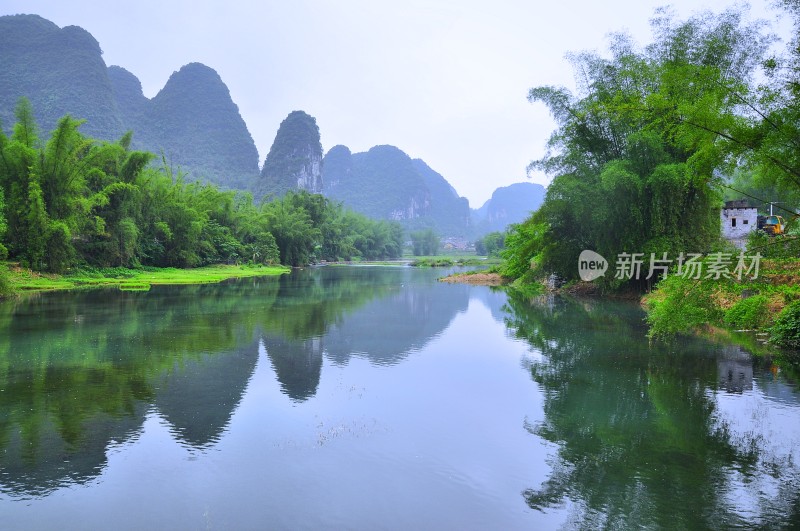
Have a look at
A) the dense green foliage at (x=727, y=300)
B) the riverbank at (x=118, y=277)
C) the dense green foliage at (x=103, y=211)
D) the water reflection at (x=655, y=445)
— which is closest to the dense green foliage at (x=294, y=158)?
the dense green foliage at (x=103, y=211)

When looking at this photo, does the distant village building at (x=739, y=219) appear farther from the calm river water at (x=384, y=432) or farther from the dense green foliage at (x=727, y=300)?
the calm river water at (x=384, y=432)

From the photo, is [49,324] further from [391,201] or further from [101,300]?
[391,201]

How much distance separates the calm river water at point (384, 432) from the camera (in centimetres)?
541

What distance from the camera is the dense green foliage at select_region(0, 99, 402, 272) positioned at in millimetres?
27172

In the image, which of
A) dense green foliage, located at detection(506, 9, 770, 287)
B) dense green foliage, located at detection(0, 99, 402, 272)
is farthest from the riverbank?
dense green foliage, located at detection(506, 9, 770, 287)

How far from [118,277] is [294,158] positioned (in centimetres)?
11187

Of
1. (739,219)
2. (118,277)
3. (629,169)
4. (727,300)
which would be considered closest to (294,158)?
(118,277)

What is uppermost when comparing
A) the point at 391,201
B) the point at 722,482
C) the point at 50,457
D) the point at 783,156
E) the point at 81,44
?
the point at 81,44

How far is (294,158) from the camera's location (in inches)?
5527

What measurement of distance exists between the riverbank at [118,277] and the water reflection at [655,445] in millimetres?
22736

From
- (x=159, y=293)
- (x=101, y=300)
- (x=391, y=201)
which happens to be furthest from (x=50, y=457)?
(x=391, y=201)

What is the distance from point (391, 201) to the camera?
639ft

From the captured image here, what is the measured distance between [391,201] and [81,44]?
106m

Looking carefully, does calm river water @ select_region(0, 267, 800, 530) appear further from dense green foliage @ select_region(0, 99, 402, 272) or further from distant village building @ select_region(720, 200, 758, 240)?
distant village building @ select_region(720, 200, 758, 240)
